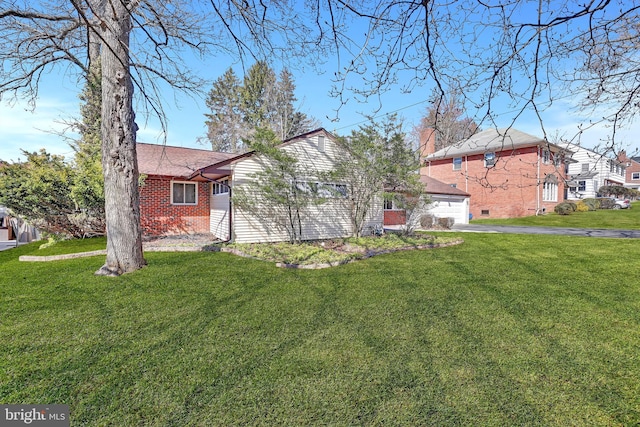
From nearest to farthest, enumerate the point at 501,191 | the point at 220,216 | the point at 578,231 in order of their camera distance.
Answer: the point at 220,216 → the point at 578,231 → the point at 501,191

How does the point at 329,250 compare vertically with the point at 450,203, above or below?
below

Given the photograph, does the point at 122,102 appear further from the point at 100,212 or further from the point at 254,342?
the point at 100,212

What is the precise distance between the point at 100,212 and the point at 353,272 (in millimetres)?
9675

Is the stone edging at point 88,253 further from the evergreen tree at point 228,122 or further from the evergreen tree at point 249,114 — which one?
the evergreen tree at point 228,122

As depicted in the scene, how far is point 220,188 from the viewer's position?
481 inches

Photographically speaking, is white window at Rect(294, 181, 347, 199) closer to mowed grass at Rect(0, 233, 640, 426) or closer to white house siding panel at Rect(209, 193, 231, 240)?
white house siding panel at Rect(209, 193, 231, 240)

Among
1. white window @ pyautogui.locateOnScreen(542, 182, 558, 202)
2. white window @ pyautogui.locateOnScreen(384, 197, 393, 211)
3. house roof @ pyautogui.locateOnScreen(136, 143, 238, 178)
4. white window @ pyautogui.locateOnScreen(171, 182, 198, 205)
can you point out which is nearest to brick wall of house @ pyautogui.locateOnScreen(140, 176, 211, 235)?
white window @ pyautogui.locateOnScreen(171, 182, 198, 205)

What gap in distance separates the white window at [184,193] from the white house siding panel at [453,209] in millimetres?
14749

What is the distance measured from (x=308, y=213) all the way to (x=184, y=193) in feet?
18.2

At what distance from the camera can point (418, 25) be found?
2885 millimetres

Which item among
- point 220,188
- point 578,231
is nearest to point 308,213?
point 220,188

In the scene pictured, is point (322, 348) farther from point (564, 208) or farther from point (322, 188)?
point (564, 208)

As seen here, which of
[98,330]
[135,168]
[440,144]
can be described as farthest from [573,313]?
[135,168]

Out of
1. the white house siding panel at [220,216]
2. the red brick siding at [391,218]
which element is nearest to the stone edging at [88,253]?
the white house siding panel at [220,216]
